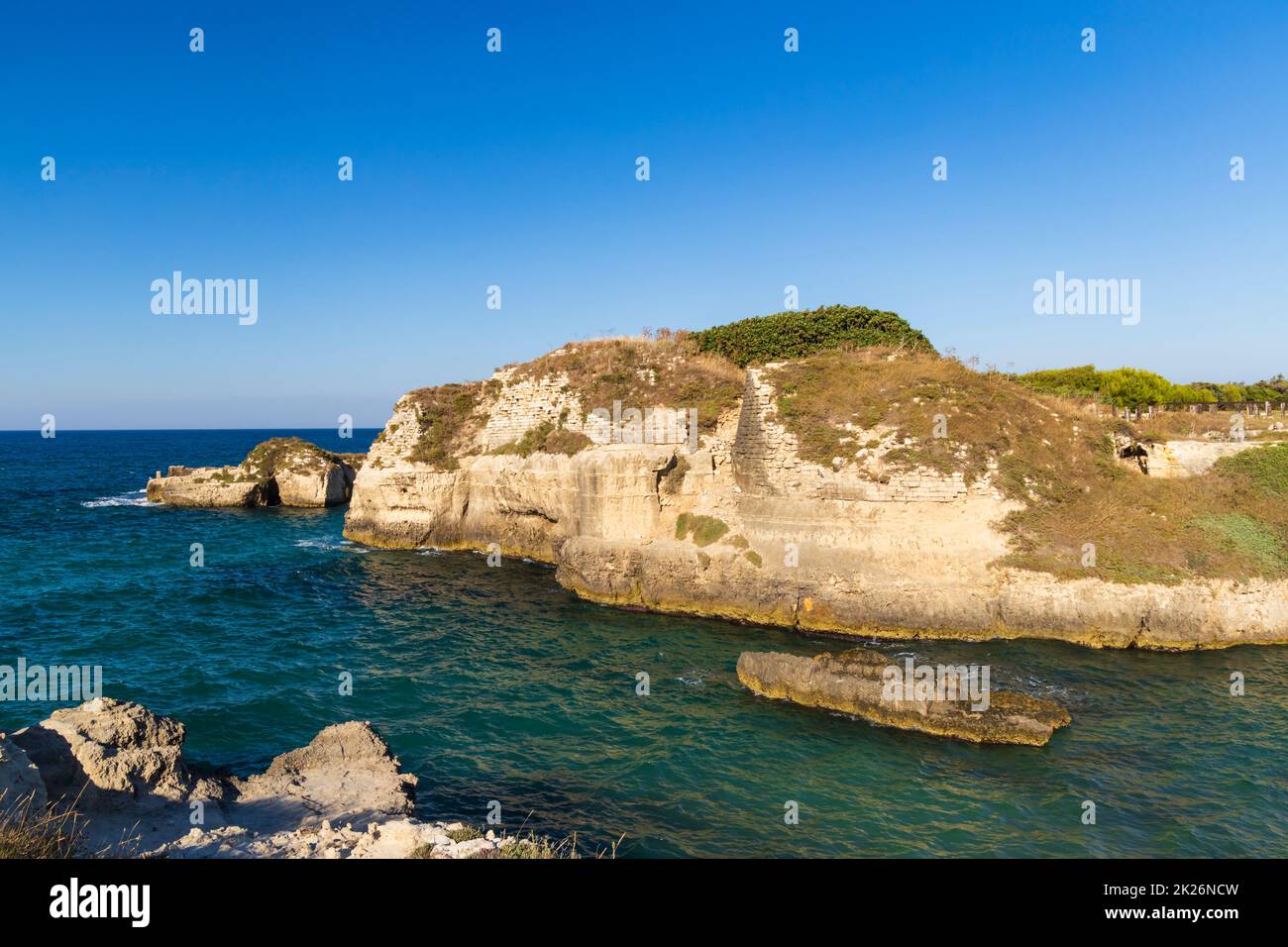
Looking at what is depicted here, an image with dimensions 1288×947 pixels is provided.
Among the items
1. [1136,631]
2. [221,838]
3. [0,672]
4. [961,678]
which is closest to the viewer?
[221,838]

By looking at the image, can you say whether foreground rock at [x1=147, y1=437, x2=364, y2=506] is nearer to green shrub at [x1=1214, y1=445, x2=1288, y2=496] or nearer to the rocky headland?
the rocky headland

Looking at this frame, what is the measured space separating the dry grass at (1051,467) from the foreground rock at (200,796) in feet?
63.6

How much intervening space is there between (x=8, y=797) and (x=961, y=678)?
18.5 m

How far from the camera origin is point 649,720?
17.0 meters

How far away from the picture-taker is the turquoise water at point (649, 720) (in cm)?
1241

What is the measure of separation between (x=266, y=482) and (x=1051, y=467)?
5765 centimetres

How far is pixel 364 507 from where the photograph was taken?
40.9 m

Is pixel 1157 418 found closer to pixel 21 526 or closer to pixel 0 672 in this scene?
pixel 0 672

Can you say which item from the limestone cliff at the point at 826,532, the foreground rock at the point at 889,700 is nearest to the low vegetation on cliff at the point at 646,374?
the limestone cliff at the point at 826,532

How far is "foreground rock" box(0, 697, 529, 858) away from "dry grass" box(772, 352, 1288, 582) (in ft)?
63.6

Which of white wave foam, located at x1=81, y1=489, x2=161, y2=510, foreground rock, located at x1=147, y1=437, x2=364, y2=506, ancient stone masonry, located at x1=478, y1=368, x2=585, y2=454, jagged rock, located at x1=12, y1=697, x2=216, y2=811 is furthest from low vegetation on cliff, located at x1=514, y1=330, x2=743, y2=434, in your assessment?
white wave foam, located at x1=81, y1=489, x2=161, y2=510

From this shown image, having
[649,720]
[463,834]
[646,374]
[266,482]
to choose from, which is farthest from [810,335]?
[266,482]

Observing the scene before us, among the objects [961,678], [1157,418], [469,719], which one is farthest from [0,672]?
[1157,418]

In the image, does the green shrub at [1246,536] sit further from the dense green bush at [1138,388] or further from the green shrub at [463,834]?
the green shrub at [463,834]
